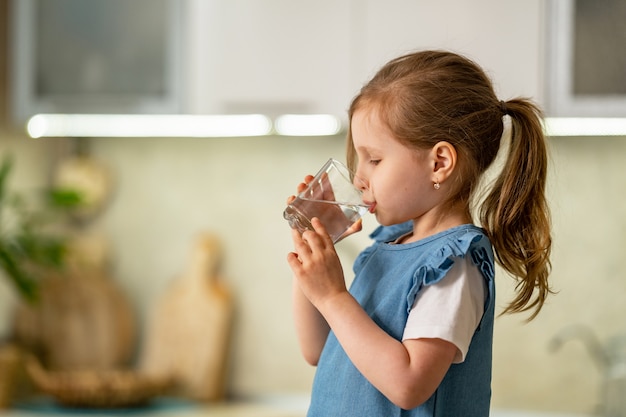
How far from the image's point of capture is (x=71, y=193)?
2646 millimetres

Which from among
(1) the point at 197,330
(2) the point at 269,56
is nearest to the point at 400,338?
(2) the point at 269,56

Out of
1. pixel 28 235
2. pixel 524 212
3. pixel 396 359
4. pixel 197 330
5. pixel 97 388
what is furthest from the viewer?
pixel 197 330

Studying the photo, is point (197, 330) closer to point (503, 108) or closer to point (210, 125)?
point (210, 125)

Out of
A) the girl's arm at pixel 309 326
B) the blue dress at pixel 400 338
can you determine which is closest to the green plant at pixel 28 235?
the girl's arm at pixel 309 326

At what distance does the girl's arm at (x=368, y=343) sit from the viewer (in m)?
0.95

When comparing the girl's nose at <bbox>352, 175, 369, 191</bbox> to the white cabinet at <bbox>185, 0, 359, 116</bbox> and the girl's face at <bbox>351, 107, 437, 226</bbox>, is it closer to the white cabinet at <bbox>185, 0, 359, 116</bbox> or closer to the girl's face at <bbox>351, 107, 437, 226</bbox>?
the girl's face at <bbox>351, 107, 437, 226</bbox>

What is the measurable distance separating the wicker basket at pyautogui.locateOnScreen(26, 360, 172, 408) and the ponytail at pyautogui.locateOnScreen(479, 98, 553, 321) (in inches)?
64.8

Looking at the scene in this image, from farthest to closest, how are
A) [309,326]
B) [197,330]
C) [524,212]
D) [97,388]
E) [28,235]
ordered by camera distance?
[197,330], [28,235], [97,388], [309,326], [524,212]

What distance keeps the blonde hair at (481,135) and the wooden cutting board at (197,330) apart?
170 centimetres

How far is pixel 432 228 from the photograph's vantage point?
42.6 inches

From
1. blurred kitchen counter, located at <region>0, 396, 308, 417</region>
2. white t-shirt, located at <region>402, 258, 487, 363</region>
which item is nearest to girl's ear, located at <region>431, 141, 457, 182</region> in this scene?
white t-shirt, located at <region>402, 258, 487, 363</region>

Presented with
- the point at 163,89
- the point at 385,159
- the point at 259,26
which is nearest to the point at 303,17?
the point at 259,26

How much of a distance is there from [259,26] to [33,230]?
99cm

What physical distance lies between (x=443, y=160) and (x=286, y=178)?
1670 millimetres
